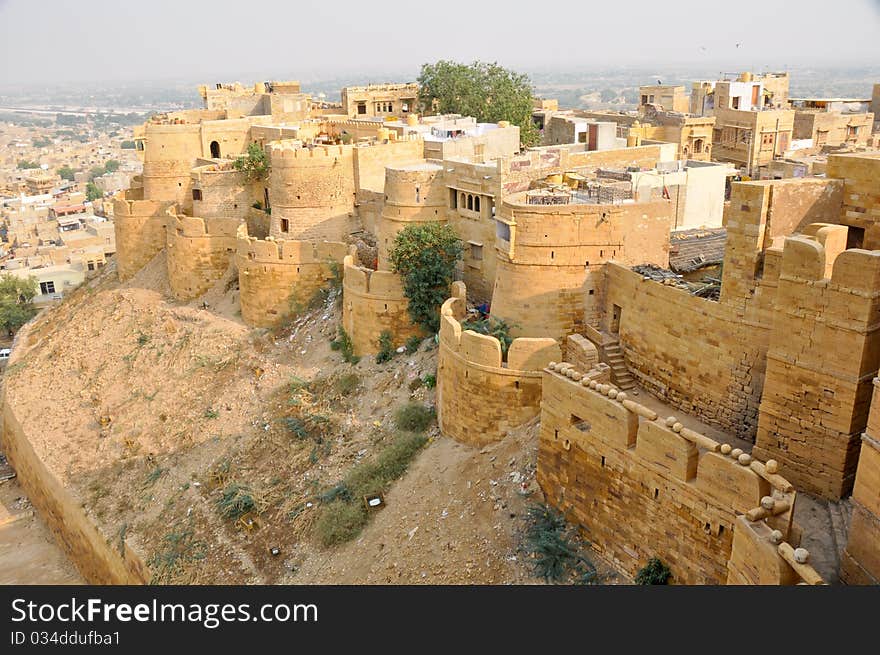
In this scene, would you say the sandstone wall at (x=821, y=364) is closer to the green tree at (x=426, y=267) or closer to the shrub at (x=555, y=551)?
the shrub at (x=555, y=551)

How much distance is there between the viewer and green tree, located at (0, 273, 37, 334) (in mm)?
43094

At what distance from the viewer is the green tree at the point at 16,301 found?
1697 inches

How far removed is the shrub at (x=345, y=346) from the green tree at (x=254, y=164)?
8188mm

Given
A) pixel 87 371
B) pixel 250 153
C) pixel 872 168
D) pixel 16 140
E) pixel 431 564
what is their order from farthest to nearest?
pixel 16 140 < pixel 250 153 < pixel 87 371 < pixel 431 564 < pixel 872 168

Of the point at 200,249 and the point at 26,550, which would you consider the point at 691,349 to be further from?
the point at 26,550

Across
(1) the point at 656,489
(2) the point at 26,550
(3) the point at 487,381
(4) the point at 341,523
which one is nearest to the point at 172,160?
(2) the point at 26,550

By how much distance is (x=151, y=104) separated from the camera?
482 feet

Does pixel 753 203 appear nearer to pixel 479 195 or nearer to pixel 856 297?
pixel 856 297

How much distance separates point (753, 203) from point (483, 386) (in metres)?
5.55

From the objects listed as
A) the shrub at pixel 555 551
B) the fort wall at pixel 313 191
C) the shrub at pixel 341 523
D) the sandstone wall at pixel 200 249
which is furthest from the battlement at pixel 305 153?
the shrub at pixel 555 551

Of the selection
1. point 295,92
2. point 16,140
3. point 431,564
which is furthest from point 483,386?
point 16,140

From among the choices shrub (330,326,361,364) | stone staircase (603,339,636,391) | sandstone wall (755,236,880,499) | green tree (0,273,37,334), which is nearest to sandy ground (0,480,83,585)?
shrub (330,326,361,364)

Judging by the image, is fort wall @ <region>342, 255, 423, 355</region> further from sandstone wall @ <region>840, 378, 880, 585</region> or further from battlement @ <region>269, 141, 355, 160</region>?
sandstone wall @ <region>840, 378, 880, 585</region>
